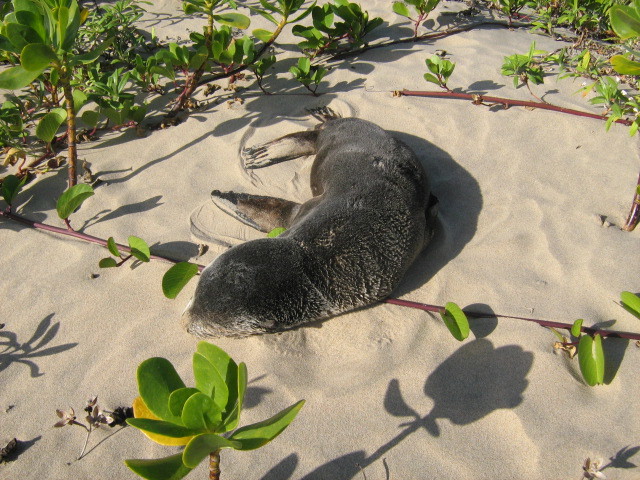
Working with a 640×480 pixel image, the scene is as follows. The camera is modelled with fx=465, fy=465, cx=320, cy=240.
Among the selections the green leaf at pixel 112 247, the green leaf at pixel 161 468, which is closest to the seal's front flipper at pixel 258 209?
the green leaf at pixel 112 247

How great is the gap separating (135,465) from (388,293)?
65.7 inches

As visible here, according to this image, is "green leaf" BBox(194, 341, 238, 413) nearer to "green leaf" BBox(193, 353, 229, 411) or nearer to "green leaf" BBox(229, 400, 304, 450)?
"green leaf" BBox(193, 353, 229, 411)

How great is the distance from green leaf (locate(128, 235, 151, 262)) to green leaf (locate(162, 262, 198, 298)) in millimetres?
366

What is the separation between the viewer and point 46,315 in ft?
9.39

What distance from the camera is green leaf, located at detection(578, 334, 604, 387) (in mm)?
2358

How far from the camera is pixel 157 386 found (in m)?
1.86

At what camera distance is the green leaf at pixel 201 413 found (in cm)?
170

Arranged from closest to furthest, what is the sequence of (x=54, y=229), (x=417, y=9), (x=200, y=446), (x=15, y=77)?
1. (x=200, y=446)
2. (x=15, y=77)
3. (x=54, y=229)
4. (x=417, y=9)

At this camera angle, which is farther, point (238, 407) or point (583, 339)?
point (583, 339)

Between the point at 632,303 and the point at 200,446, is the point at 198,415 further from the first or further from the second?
the point at 632,303

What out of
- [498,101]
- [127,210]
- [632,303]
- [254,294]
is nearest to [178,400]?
[254,294]

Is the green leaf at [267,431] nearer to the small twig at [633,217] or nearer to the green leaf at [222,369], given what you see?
the green leaf at [222,369]

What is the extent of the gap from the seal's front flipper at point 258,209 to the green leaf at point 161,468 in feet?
5.87

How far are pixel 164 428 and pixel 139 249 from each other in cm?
155
